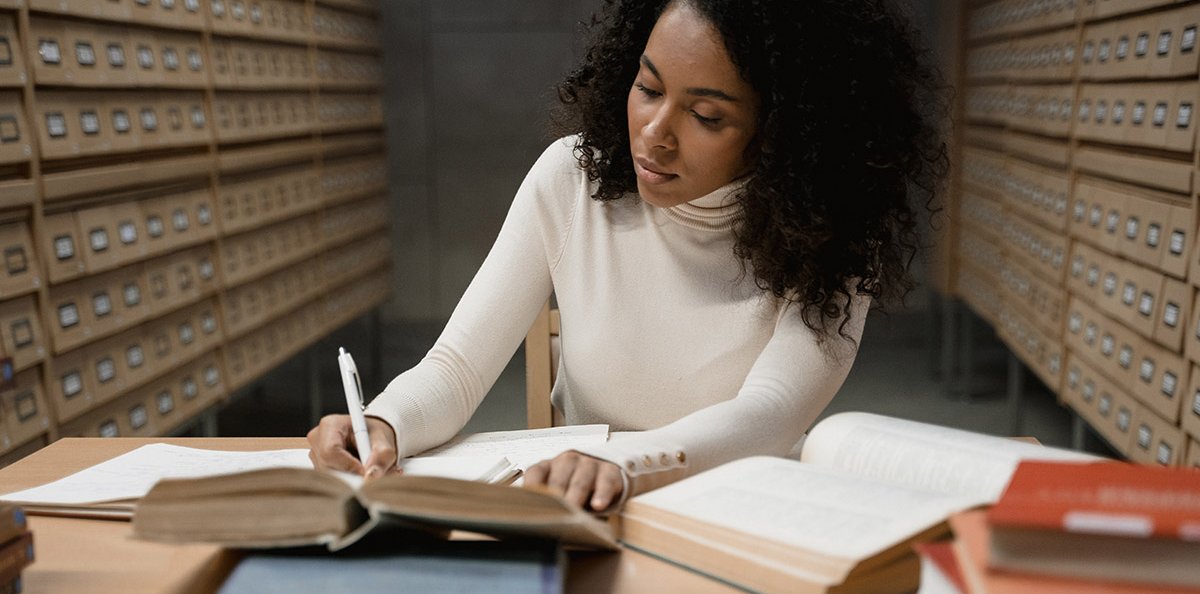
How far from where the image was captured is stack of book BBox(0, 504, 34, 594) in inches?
32.5

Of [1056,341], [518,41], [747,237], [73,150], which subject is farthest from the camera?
[518,41]

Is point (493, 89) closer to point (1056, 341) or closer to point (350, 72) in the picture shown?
point (350, 72)

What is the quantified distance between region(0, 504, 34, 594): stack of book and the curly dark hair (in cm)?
89

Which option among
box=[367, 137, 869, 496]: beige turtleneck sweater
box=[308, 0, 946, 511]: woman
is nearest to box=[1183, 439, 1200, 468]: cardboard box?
box=[308, 0, 946, 511]: woman

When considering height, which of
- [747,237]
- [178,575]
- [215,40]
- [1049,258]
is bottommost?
[1049,258]

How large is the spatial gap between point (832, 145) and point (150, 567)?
915 mm

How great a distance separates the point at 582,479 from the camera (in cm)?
99

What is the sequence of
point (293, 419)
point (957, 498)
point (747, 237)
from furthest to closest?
1. point (293, 419)
2. point (747, 237)
3. point (957, 498)

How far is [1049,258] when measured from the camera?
3725 millimetres

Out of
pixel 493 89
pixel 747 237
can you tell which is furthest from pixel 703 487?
pixel 493 89

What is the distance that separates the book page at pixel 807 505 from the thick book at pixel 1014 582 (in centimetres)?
11

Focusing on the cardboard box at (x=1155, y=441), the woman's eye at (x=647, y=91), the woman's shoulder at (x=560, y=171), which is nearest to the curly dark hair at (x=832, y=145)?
the woman's eye at (x=647, y=91)

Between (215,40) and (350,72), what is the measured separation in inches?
60.0

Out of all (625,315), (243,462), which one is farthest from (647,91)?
(243,462)
